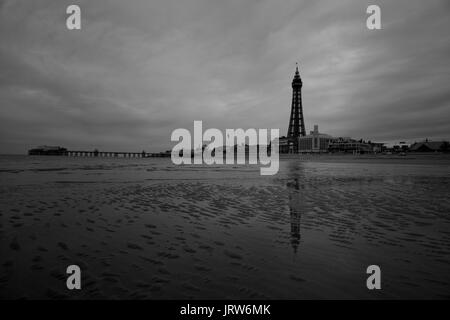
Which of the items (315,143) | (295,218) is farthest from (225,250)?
(315,143)

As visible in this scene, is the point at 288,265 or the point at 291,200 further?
the point at 291,200

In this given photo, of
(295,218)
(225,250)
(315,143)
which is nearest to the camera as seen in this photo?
(225,250)

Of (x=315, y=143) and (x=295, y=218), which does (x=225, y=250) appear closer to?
(x=295, y=218)

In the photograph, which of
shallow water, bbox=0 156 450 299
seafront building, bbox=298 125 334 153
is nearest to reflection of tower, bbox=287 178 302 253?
shallow water, bbox=0 156 450 299

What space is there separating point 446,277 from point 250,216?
5515mm

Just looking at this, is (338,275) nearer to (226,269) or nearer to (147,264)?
(226,269)

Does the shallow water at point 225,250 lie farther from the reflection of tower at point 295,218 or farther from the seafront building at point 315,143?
the seafront building at point 315,143

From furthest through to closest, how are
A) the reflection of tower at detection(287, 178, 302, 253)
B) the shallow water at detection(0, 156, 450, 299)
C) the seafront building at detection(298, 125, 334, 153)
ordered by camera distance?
the seafront building at detection(298, 125, 334, 153) < the reflection of tower at detection(287, 178, 302, 253) < the shallow water at detection(0, 156, 450, 299)

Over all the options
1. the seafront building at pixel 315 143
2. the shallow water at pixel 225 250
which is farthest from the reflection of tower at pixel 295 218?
the seafront building at pixel 315 143

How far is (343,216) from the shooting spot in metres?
8.70

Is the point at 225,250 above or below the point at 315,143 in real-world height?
below

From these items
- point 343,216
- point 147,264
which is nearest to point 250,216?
point 343,216

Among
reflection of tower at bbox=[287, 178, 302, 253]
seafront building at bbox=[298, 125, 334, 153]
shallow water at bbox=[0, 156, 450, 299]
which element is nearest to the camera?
shallow water at bbox=[0, 156, 450, 299]

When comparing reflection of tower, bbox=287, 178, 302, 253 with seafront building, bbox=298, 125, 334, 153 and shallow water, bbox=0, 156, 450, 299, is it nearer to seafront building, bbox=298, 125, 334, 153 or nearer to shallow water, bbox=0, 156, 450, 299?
shallow water, bbox=0, 156, 450, 299
